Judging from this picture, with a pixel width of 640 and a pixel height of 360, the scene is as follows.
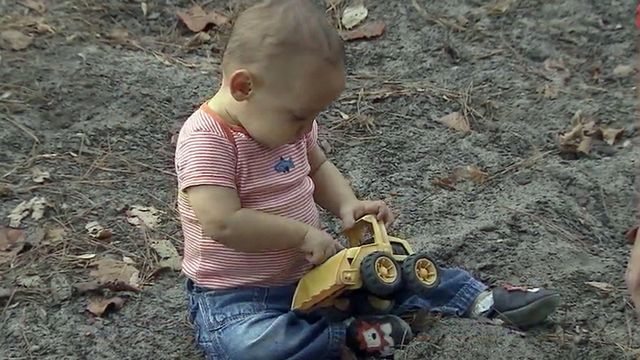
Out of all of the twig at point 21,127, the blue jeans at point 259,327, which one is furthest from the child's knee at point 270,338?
the twig at point 21,127

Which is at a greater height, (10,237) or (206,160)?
(206,160)

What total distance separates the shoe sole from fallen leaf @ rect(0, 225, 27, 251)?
141cm

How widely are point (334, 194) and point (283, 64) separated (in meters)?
0.53

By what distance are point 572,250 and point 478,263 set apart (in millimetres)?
290

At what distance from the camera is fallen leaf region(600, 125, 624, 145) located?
3.91m

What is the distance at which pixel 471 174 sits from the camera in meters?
3.67

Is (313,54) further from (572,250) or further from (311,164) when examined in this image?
(572,250)

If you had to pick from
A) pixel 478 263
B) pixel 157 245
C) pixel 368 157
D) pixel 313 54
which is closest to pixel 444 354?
pixel 478 263

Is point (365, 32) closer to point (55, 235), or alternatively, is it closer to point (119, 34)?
point (119, 34)

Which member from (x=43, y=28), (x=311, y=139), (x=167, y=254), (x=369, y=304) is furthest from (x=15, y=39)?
(x=369, y=304)

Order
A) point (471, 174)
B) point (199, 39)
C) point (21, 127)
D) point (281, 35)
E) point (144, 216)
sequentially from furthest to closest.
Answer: point (199, 39) < point (21, 127) < point (471, 174) < point (144, 216) < point (281, 35)

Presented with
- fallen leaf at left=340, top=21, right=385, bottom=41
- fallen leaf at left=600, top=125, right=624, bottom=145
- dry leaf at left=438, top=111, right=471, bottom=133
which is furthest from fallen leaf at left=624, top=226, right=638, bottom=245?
fallen leaf at left=340, top=21, right=385, bottom=41

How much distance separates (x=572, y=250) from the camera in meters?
3.22

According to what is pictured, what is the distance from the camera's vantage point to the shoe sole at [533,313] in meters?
2.78
